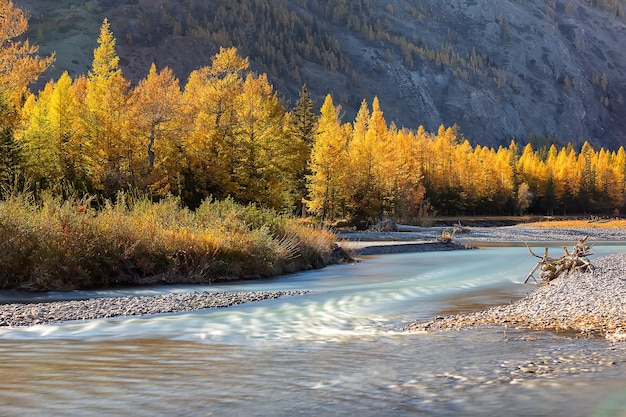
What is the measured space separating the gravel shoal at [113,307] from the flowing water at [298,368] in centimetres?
53

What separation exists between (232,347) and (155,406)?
2.94 meters

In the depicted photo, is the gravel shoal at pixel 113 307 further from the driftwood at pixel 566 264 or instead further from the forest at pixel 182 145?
the forest at pixel 182 145

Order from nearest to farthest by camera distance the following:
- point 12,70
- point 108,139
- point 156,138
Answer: point 12,70 < point 108,139 < point 156,138

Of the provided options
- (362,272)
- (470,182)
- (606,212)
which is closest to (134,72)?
(470,182)

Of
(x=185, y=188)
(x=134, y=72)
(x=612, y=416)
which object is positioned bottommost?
(x=612, y=416)

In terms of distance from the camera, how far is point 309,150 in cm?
5628

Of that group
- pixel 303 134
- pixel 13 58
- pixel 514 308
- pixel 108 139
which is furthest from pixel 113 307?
pixel 303 134

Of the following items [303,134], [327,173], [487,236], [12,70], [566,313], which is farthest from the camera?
[303,134]

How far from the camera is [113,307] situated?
12.3 meters

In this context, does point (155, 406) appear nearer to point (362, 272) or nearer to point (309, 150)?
point (362, 272)

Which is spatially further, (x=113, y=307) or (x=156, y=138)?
(x=156, y=138)

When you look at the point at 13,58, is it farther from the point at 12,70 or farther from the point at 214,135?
the point at 214,135

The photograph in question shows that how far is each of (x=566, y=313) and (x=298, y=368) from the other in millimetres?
6210

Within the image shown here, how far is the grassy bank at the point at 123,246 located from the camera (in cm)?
1516
